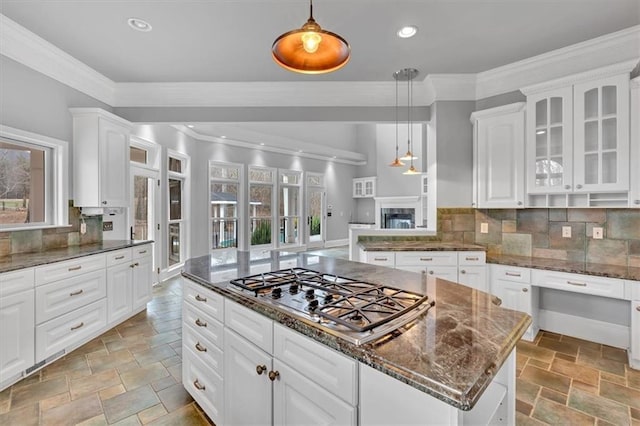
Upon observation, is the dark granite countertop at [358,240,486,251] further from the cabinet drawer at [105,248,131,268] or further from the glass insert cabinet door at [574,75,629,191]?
the cabinet drawer at [105,248,131,268]

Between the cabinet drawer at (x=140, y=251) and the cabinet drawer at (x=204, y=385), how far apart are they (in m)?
2.05

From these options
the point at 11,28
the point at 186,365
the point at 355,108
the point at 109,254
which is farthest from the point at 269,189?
the point at 186,365

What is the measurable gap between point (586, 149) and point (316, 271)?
286 centimetres

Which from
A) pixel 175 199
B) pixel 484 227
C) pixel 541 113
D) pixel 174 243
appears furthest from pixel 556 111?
pixel 174 243

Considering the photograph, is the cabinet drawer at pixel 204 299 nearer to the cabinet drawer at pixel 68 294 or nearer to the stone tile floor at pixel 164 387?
the stone tile floor at pixel 164 387

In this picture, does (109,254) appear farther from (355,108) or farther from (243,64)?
(355,108)

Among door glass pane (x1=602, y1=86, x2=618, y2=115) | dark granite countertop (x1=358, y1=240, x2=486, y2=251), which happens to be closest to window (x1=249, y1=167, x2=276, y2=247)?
dark granite countertop (x1=358, y1=240, x2=486, y2=251)

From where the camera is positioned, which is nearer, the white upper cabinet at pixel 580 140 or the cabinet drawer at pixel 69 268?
the cabinet drawer at pixel 69 268

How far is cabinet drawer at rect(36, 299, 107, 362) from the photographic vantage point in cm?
256

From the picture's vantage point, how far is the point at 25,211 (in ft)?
9.71

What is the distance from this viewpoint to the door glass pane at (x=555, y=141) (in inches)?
121

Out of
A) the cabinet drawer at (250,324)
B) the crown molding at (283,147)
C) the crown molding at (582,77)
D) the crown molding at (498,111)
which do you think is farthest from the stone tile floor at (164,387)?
the crown molding at (283,147)

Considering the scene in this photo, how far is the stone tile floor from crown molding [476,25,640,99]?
2718mm

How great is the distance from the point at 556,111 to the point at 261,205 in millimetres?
6378
